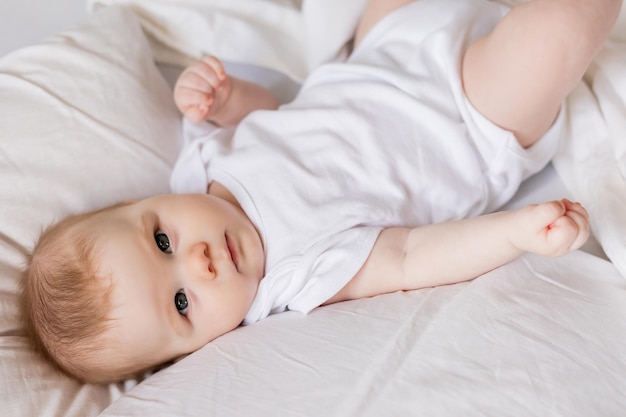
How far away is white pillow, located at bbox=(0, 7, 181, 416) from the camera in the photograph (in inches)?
45.1

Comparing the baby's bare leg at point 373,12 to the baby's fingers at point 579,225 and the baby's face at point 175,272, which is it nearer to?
the baby's face at point 175,272

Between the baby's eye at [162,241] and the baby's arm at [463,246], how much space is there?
257mm

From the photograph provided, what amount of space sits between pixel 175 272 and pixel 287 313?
175 millimetres

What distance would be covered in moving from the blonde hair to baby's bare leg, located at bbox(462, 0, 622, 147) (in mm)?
635

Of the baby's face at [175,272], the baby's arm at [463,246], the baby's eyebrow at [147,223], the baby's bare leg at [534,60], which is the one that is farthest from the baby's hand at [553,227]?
the baby's eyebrow at [147,223]

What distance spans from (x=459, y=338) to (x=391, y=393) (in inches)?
4.5

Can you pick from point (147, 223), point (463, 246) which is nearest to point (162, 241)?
point (147, 223)

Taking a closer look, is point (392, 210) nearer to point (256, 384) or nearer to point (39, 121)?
point (256, 384)

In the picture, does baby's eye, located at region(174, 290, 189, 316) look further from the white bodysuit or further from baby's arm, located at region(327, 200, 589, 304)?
baby's arm, located at region(327, 200, 589, 304)

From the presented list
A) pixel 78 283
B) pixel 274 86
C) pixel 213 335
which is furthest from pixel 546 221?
pixel 274 86

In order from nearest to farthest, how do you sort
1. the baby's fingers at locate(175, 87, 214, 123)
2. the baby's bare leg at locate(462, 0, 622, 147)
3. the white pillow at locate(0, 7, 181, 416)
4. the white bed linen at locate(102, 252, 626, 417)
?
1. the white bed linen at locate(102, 252, 626, 417)
2. the baby's bare leg at locate(462, 0, 622, 147)
3. the white pillow at locate(0, 7, 181, 416)
4. the baby's fingers at locate(175, 87, 214, 123)

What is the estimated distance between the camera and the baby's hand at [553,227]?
0.83 metres

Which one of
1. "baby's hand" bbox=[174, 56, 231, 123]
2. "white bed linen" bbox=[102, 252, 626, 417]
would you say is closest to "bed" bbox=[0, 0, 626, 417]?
"white bed linen" bbox=[102, 252, 626, 417]

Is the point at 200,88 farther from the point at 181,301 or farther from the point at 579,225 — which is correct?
the point at 579,225
